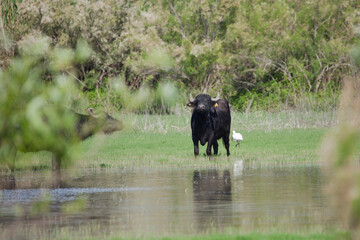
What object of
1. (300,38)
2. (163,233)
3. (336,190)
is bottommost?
(163,233)

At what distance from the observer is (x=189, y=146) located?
21.6m

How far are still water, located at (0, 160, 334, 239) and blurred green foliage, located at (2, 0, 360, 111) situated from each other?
26.5 m

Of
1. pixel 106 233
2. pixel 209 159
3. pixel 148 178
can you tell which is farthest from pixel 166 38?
pixel 106 233

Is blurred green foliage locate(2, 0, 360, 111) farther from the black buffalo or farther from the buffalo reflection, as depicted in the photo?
the buffalo reflection

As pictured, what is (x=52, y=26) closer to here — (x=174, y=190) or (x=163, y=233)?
(x=174, y=190)

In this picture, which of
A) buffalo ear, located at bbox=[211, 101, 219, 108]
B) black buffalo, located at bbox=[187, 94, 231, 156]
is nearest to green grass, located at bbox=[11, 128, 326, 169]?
black buffalo, located at bbox=[187, 94, 231, 156]

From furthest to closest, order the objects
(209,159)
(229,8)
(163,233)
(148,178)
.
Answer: (229,8) → (209,159) → (148,178) → (163,233)

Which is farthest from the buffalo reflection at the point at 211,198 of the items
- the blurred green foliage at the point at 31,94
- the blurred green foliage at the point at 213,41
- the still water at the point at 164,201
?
the blurred green foliage at the point at 213,41

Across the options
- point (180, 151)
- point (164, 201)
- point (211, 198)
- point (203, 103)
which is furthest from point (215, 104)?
point (164, 201)

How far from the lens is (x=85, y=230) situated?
839cm

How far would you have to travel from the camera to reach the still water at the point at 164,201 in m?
8.62

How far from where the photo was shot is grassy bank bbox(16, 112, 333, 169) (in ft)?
57.3

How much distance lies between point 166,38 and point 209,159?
30.0 meters

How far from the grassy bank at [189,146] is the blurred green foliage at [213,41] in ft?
43.2
